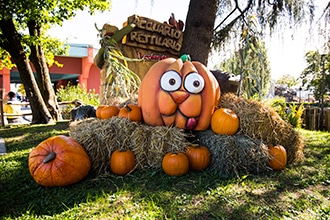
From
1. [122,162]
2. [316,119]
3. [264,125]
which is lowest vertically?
[122,162]

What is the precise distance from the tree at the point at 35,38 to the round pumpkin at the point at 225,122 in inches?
216

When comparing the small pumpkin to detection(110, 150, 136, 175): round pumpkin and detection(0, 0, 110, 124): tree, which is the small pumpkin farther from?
detection(0, 0, 110, 124): tree

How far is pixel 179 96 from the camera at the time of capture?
2.93 meters

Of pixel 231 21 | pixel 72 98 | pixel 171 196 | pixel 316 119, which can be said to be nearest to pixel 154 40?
pixel 231 21

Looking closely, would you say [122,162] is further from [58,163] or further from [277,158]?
[277,158]

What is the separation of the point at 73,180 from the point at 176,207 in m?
1.05

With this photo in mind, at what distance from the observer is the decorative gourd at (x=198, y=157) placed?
9.17 feet

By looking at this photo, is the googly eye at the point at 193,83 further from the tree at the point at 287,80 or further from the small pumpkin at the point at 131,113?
the tree at the point at 287,80

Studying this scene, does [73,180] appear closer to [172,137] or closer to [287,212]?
[172,137]

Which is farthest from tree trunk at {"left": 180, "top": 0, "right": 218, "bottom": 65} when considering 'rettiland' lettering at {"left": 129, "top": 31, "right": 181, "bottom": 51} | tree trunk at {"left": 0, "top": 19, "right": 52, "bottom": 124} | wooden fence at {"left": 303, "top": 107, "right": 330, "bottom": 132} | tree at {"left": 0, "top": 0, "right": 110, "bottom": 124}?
wooden fence at {"left": 303, "top": 107, "right": 330, "bottom": 132}

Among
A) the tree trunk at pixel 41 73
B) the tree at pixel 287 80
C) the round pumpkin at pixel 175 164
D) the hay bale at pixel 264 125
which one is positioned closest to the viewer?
the round pumpkin at pixel 175 164

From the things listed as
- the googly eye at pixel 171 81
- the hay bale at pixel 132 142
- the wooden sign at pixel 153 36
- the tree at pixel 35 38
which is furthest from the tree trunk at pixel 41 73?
the googly eye at pixel 171 81

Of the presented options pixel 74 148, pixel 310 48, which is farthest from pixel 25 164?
pixel 310 48

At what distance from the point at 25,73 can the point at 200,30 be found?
205 inches
